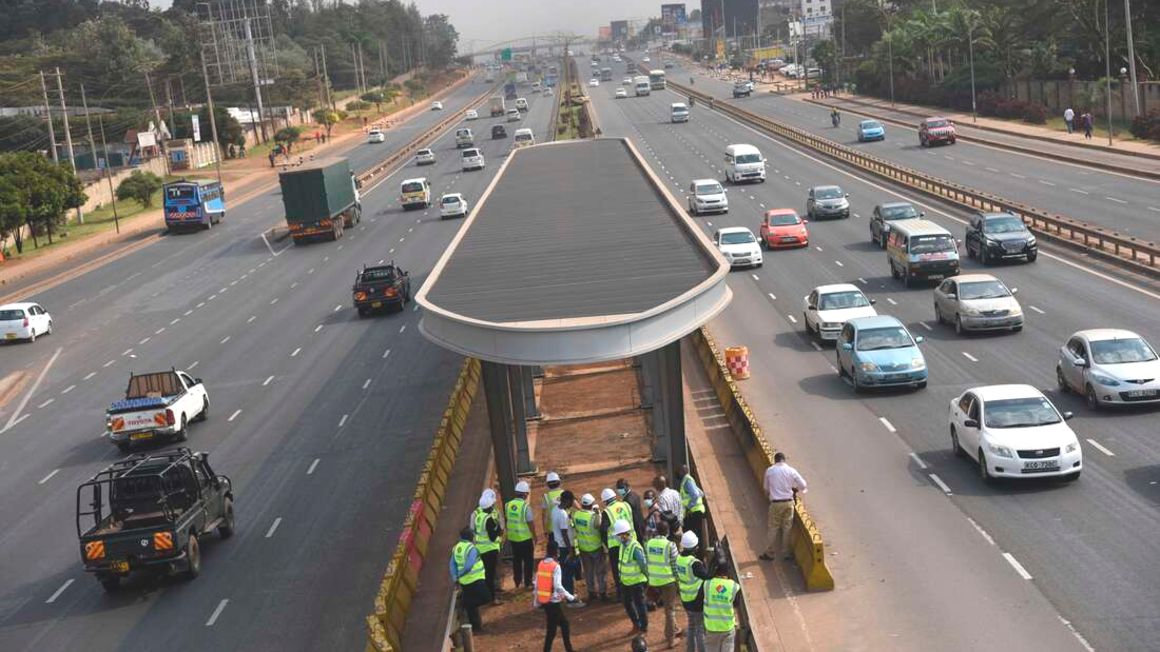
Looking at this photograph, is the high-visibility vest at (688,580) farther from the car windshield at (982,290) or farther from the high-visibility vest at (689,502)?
the car windshield at (982,290)

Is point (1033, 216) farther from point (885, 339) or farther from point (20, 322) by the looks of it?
point (20, 322)

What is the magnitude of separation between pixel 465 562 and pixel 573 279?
7754 mm

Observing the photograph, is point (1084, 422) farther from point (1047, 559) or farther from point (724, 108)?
point (724, 108)

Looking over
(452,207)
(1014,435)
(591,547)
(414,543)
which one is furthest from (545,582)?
(452,207)

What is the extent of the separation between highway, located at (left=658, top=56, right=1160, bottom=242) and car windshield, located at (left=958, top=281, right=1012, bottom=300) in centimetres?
1375

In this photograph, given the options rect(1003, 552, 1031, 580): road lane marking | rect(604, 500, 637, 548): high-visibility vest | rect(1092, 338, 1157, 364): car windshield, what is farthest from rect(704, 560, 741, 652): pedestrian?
rect(1092, 338, 1157, 364): car windshield

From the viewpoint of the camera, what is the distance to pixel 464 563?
16.7 metres

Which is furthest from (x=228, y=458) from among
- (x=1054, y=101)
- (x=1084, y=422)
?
(x=1054, y=101)

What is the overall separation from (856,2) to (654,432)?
154 meters

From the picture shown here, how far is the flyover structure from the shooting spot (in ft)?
61.8

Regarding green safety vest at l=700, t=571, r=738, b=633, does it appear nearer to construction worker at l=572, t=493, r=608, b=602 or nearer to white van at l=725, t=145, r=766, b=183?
construction worker at l=572, t=493, r=608, b=602

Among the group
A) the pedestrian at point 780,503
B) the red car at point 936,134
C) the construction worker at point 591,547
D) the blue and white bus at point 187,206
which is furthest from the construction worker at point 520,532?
the red car at point 936,134

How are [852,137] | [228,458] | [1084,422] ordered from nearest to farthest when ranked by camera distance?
1. [1084,422]
2. [228,458]
3. [852,137]

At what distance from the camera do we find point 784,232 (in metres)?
51.5
